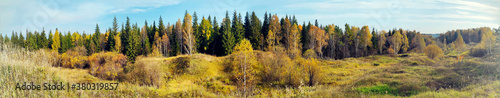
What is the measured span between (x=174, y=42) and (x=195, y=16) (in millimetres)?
8053

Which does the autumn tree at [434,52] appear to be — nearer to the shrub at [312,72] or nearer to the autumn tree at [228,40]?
the shrub at [312,72]

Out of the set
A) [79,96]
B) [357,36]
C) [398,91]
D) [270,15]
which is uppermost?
[270,15]

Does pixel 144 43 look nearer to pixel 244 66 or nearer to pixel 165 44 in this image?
pixel 165 44

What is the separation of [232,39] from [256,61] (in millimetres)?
20026

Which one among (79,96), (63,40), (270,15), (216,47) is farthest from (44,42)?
(79,96)

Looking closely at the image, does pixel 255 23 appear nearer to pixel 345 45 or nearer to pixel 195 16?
pixel 195 16

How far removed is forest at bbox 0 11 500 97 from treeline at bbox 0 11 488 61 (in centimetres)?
23

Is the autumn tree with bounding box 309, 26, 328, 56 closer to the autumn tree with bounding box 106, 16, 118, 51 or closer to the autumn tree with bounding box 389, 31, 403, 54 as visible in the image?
the autumn tree with bounding box 389, 31, 403, 54

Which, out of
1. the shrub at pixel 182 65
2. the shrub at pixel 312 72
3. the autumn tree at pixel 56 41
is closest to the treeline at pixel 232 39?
the autumn tree at pixel 56 41

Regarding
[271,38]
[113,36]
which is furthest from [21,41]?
[271,38]

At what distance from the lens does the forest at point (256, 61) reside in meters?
10.2

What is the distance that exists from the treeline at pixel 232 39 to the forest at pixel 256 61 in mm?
233

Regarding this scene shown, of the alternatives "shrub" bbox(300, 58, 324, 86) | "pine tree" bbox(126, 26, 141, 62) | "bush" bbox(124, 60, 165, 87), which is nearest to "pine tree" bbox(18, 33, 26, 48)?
"pine tree" bbox(126, 26, 141, 62)

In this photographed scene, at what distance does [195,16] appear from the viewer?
182 feet
